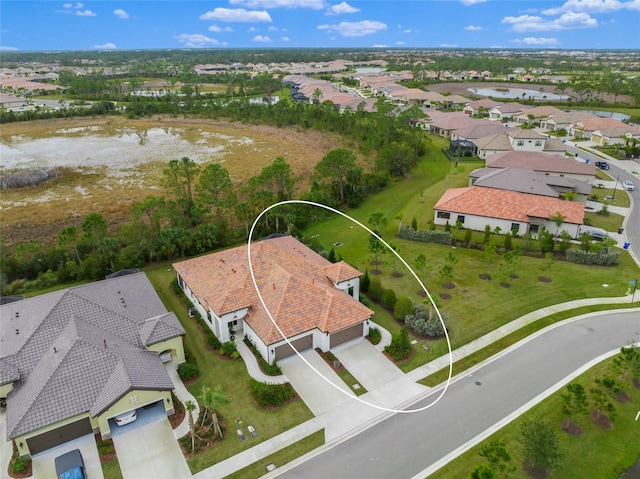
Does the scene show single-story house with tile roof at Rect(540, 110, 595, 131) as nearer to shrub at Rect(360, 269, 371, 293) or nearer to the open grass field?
the open grass field

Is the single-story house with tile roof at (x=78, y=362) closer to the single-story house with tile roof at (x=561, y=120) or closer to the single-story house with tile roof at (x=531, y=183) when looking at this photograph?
the single-story house with tile roof at (x=531, y=183)

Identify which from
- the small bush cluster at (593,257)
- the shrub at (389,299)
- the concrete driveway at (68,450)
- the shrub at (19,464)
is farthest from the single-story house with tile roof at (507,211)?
the shrub at (19,464)

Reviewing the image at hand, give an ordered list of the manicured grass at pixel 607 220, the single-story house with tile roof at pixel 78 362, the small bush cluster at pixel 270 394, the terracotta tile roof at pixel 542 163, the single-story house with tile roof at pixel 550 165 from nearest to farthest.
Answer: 1. the single-story house with tile roof at pixel 78 362
2. the small bush cluster at pixel 270 394
3. the manicured grass at pixel 607 220
4. the single-story house with tile roof at pixel 550 165
5. the terracotta tile roof at pixel 542 163

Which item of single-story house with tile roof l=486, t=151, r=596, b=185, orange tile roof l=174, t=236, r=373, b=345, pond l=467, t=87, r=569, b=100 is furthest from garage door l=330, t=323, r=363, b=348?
pond l=467, t=87, r=569, b=100

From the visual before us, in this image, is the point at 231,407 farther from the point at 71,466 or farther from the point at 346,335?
the point at 346,335

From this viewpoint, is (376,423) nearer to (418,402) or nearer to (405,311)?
(418,402)

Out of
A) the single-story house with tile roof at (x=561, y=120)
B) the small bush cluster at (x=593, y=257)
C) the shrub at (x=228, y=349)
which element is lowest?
the shrub at (x=228, y=349)

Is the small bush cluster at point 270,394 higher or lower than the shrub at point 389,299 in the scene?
lower

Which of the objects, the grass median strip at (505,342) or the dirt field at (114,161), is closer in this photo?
the grass median strip at (505,342)
